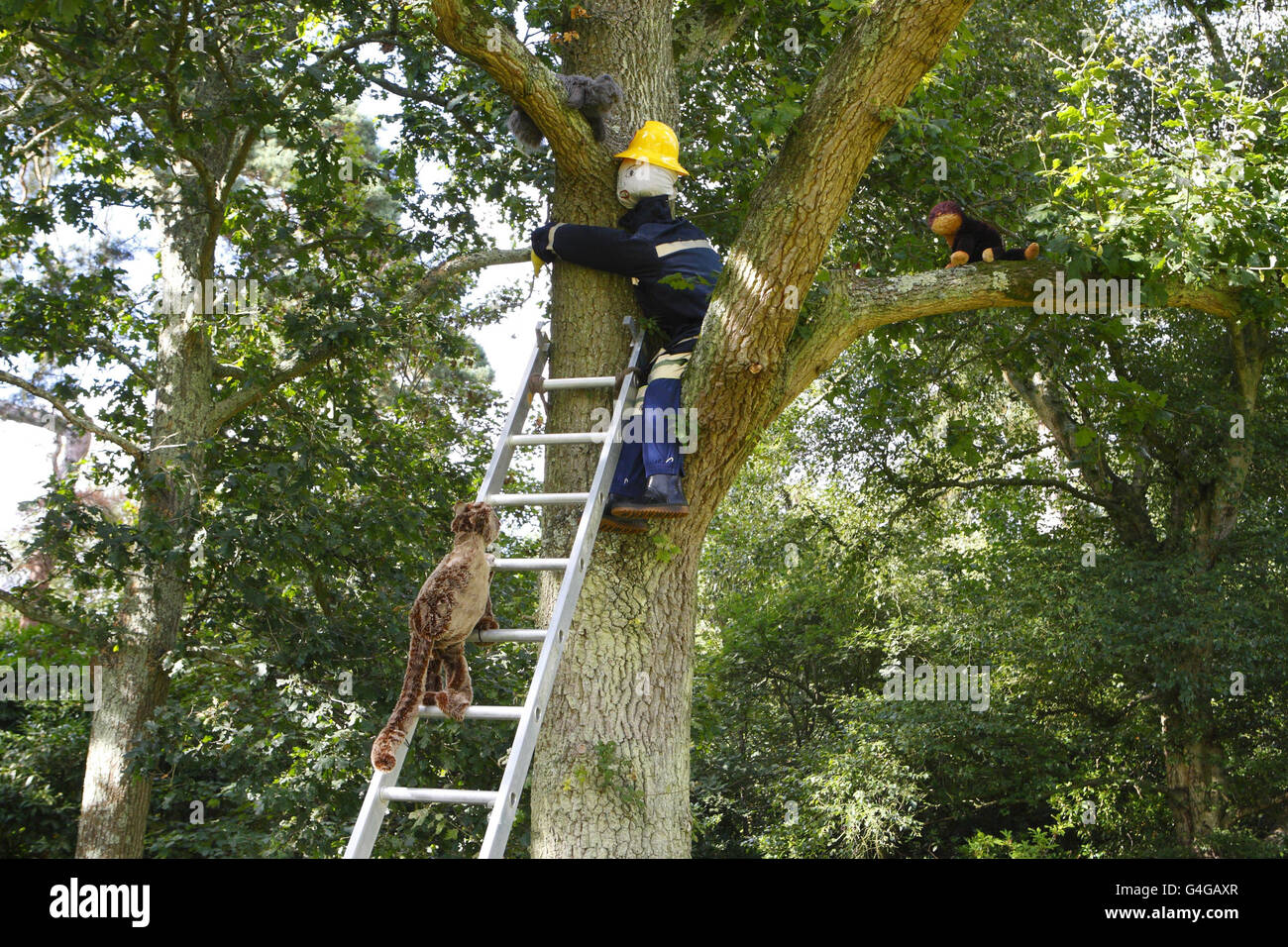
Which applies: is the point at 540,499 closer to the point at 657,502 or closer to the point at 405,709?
the point at 657,502

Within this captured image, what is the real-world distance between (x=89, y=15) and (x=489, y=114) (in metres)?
2.33

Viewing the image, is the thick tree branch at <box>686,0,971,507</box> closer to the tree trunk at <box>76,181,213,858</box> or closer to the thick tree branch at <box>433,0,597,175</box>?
the thick tree branch at <box>433,0,597,175</box>

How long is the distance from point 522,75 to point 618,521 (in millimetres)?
1765

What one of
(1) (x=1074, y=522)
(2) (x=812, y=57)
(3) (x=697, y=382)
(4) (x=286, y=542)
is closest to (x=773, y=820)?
(1) (x=1074, y=522)

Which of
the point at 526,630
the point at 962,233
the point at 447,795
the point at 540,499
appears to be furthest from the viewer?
the point at 962,233

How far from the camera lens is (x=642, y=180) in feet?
15.0

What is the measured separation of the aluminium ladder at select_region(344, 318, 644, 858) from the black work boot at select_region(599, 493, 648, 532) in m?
0.06

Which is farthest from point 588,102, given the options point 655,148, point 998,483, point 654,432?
point 998,483

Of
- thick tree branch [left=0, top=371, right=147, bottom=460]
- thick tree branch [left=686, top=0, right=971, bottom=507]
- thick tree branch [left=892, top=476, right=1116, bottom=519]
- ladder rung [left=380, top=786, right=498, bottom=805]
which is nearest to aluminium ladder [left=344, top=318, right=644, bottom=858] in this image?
ladder rung [left=380, top=786, right=498, bottom=805]

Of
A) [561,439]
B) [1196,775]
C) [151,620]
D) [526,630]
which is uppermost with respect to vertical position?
[561,439]

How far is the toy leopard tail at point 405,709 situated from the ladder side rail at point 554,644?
0.34 metres

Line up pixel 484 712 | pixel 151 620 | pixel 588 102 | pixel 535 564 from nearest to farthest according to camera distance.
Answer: pixel 484 712, pixel 535 564, pixel 588 102, pixel 151 620

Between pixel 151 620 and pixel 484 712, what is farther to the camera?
pixel 151 620

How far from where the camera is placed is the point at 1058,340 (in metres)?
6.80
